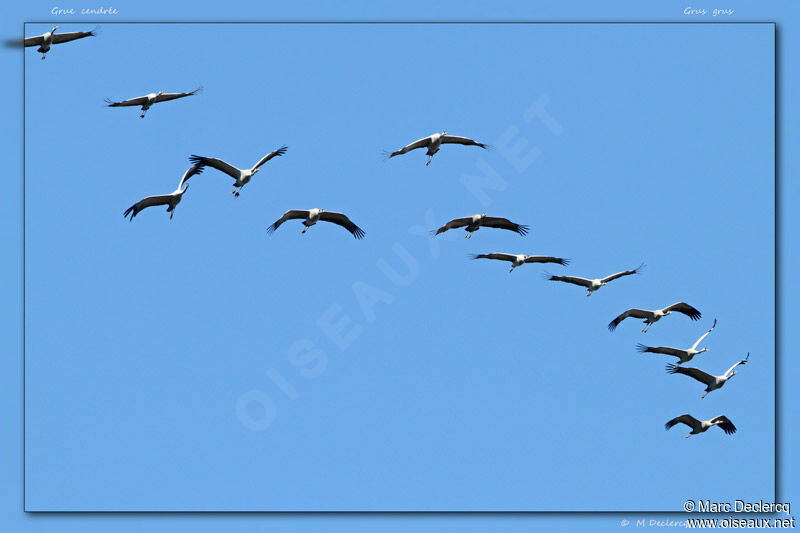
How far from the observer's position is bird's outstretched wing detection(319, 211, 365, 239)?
4988cm

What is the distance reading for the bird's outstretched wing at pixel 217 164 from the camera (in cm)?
4681

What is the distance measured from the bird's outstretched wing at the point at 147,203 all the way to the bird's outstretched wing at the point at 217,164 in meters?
1.30

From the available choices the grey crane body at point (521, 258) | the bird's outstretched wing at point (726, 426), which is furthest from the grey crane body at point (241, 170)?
the bird's outstretched wing at point (726, 426)

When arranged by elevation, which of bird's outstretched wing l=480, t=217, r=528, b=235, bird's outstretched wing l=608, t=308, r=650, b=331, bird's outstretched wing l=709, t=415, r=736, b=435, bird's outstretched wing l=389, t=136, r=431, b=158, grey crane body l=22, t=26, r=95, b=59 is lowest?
A: bird's outstretched wing l=709, t=415, r=736, b=435

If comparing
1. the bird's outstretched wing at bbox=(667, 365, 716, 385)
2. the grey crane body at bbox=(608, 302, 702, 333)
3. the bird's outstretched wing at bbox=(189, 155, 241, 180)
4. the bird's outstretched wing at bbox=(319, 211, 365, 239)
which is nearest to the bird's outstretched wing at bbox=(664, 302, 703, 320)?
the grey crane body at bbox=(608, 302, 702, 333)

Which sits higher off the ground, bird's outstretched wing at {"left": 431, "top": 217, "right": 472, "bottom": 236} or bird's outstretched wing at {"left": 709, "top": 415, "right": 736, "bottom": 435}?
bird's outstretched wing at {"left": 431, "top": 217, "right": 472, "bottom": 236}

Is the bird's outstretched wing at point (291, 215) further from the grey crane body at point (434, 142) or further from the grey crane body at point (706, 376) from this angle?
the grey crane body at point (706, 376)

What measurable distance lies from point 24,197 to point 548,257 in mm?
16305

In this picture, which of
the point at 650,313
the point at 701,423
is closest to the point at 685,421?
the point at 701,423

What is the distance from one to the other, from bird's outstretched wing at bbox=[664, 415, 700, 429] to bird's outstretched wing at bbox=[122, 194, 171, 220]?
655 inches

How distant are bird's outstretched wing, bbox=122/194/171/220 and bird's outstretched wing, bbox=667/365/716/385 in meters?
15.8

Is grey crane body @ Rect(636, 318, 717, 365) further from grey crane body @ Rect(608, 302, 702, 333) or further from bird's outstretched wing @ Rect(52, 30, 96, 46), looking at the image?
bird's outstretched wing @ Rect(52, 30, 96, 46)

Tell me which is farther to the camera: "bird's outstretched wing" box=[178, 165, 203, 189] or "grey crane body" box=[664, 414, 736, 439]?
"grey crane body" box=[664, 414, 736, 439]

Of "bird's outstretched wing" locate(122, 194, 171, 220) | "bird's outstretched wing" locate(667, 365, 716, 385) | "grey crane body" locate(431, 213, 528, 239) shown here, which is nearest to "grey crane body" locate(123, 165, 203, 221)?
"bird's outstretched wing" locate(122, 194, 171, 220)
